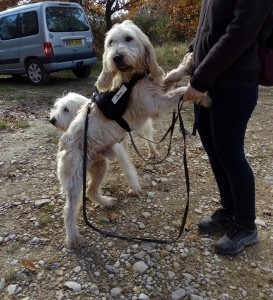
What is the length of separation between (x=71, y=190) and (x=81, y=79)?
789cm

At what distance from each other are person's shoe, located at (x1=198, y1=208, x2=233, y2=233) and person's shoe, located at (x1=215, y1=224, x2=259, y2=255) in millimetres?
225

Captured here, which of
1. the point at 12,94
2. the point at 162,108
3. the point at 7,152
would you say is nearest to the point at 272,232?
the point at 162,108

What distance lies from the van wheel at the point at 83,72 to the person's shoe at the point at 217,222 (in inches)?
323

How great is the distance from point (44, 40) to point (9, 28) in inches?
70.0

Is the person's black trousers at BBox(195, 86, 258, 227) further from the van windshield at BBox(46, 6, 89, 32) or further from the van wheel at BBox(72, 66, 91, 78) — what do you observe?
the van wheel at BBox(72, 66, 91, 78)

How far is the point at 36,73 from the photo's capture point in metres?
9.84

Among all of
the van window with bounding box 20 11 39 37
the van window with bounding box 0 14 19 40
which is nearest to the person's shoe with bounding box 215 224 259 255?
the van window with bounding box 20 11 39 37

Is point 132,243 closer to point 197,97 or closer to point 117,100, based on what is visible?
point 117,100

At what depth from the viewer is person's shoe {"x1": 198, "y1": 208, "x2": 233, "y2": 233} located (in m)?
3.19

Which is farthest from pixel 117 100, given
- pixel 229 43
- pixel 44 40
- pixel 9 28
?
pixel 9 28

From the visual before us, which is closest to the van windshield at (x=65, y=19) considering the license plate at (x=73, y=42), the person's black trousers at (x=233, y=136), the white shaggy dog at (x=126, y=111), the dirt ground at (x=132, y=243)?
the license plate at (x=73, y=42)

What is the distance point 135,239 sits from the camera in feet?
10.2

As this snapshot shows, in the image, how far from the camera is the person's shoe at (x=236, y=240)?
2.86 metres

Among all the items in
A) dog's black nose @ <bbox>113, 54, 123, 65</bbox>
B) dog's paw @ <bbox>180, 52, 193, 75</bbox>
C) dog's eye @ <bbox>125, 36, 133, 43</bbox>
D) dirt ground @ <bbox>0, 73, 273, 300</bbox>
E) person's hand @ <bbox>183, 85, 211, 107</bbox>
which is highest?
dog's eye @ <bbox>125, 36, 133, 43</bbox>
